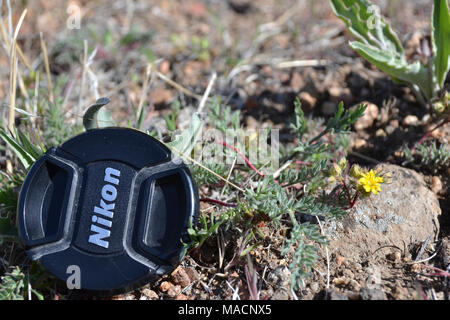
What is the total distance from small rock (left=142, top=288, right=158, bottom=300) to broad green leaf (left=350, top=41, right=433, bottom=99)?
1552 millimetres

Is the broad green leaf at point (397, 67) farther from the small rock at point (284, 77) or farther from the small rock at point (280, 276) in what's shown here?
the small rock at point (280, 276)

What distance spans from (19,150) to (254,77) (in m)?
1.65

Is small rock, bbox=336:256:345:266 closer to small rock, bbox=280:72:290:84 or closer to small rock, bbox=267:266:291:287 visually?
small rock, bbox=267:266:291:287

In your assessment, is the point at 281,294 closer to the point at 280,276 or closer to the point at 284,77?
the point at 280,276

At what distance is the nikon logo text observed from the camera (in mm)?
2141

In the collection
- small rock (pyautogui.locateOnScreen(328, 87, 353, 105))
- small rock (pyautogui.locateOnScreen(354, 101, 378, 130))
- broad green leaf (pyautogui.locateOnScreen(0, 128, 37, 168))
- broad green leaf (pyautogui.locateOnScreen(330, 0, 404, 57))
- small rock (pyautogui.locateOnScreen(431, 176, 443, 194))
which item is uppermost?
broad green leaf (pyautogui.locateOnScreen(330, 0, 404, 57))

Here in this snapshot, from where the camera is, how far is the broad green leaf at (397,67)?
2549 mm

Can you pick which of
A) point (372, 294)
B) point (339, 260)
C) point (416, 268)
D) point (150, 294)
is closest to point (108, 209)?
point (150, 294)

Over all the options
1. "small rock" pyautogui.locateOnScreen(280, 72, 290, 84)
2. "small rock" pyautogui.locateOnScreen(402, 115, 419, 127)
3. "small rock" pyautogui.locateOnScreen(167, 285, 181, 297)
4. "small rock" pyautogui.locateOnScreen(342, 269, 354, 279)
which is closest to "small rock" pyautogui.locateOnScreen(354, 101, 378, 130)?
"small rock" pyautogui.locateOnScreen(402, 115, 419, 127)
